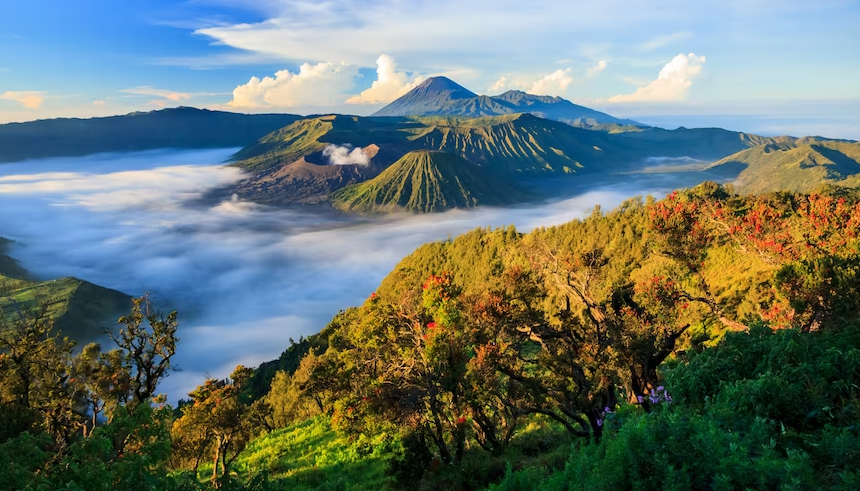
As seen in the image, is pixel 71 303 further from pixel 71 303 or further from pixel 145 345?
pixel 145 345

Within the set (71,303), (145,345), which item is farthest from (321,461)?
(71,303)

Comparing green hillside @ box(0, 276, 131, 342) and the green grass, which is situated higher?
the green grass

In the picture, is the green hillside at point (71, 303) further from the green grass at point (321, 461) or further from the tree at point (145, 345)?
the tree at point (145, 345)

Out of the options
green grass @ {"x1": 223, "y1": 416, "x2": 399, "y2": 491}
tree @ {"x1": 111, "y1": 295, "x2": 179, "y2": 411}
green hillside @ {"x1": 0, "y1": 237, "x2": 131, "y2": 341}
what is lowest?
green hillside @ {"x1": 0, "y1": 237, "x2": 131, "y2": 341}

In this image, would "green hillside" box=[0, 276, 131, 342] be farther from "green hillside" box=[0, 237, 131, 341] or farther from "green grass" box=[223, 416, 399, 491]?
"green grass" box=[223, 416, 399, 491]

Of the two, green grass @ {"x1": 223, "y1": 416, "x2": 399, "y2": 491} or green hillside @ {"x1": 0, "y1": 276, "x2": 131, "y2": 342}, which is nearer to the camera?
green grass @ {"x1": 223, "y1": 416, "x2": 399, "y2": 491}

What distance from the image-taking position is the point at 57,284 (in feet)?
632

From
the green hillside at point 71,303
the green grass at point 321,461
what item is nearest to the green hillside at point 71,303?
the green hillside at point 71,303

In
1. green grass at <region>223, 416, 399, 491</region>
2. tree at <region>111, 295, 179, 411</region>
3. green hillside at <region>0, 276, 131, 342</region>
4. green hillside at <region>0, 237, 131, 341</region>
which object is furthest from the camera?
green hillside at <region>0, 237, 131, 341</region>

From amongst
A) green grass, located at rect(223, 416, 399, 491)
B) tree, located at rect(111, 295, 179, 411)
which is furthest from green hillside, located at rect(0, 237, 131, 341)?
tree, located at rect(111, 295, 179, 411)

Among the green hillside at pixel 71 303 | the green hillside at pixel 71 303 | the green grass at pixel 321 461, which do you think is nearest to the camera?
the green grass at pixel 321 461

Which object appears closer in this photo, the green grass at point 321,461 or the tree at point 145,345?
the green grass at point 321,461

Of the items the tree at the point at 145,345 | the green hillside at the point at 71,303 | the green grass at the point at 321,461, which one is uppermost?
the tree at the point at 145,345

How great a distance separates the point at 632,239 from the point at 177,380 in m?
173
